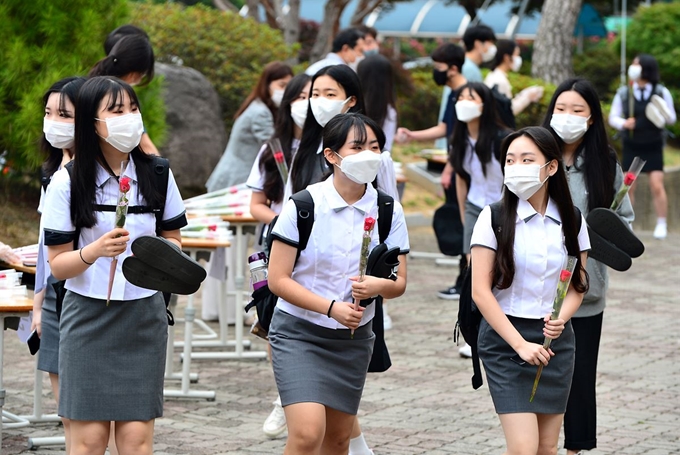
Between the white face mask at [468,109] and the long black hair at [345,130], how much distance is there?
4115 millimetres

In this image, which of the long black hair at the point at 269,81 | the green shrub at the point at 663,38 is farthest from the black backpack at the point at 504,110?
the green shrub at the point at 663,38

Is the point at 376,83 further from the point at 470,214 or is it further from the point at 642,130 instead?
the point at 642,130

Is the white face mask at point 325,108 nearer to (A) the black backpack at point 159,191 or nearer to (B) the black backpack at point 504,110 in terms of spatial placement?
(A) the black backpack at point 159,191

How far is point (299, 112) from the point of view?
654cm

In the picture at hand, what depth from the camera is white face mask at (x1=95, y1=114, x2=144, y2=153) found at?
436 centimetres

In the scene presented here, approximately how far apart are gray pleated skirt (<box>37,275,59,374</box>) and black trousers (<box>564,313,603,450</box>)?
2.35 metres

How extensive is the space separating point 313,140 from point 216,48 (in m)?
10.4

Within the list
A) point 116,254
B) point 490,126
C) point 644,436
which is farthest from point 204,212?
point 116,254

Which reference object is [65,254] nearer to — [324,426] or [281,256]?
[281,256]

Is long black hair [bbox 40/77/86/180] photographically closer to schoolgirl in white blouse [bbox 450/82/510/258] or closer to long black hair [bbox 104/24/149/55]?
long black hair [bbox 104/24/149/55]

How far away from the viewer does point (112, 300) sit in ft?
14.4

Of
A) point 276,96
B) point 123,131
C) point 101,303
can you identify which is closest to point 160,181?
point 123,131

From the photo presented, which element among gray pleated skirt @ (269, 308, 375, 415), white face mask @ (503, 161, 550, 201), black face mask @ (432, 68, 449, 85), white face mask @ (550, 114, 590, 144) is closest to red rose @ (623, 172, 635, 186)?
white face mask @ (550, 114, 590, 144)

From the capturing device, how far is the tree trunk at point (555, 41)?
21672 millimetres
